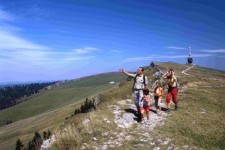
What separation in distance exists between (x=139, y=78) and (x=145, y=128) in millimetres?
3589

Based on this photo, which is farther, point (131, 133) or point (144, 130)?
point (144, 130)

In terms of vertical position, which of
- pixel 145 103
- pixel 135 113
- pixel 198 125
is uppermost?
pixel 145 103

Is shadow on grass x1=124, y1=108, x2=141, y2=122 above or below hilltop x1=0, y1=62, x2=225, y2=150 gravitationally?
above

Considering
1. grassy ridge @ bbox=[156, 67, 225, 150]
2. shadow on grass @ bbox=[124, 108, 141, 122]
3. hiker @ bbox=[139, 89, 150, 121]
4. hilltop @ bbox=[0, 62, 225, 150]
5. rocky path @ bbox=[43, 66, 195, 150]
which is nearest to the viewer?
rocky path @ bbox=[43, 66, 195, 150]

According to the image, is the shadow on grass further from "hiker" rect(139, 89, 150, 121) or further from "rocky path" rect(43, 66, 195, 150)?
"hiker" rect(139, 89, 150, 121)

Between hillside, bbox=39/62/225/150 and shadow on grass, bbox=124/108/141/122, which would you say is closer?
hillside, bbox=39/62/225/150

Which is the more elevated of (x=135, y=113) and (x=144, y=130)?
(x=135, y=113)

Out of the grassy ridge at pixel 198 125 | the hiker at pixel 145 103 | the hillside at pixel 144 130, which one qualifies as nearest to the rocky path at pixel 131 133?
the hillside at pixel 144 130

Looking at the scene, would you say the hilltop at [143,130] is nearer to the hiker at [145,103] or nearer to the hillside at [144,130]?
the hillside at [144,130]

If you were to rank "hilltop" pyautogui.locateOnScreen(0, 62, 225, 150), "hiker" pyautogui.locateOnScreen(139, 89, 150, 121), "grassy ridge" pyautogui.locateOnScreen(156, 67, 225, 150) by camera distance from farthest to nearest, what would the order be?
"hiker" pyautogui.locateOnScreen(139, 89, 150, 121), "grassy ridge" pyautogui.locateOnScreen(156, 67, 225, 150), "hilltop" pyautogui.locateOnScreen(0, 62, 225, 150)

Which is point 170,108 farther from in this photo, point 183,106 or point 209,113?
point 209,113

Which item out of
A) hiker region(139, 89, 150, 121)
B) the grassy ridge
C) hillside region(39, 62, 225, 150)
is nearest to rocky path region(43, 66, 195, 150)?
hillside region(39, 62, 225, 150)

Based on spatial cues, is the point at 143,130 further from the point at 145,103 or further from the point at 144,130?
the point at 145,103

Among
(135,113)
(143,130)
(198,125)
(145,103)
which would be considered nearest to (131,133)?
(143,130)
